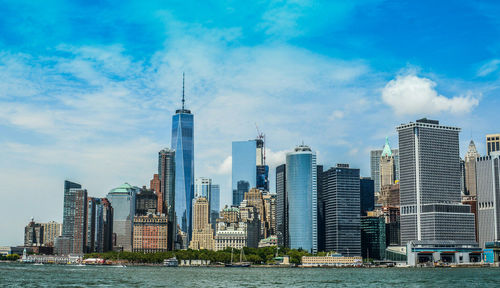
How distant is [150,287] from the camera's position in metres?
130

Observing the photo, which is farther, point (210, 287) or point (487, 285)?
point (487, 285)

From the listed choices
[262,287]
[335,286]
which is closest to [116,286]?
[262,287]

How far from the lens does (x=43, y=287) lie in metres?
129

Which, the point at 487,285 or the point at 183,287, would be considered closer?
the point at 183,287

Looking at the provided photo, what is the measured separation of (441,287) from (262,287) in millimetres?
34737

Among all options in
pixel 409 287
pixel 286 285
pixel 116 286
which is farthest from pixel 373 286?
pixel 116 286

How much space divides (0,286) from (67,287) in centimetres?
1454

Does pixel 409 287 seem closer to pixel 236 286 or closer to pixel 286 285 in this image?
pixel 286 285

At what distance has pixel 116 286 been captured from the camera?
431 feet

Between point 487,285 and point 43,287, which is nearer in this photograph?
point 43,287

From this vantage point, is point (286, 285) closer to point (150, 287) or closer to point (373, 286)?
point (373, 286)

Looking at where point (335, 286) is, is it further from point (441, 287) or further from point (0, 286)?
point (0, 286)

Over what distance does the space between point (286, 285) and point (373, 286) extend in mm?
17371

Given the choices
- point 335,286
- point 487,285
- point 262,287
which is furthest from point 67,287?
point 487,285
